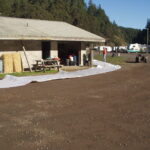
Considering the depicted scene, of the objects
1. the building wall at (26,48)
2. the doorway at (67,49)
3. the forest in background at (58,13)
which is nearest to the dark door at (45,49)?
the building wall at (26,48)

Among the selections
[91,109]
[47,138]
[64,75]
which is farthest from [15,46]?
[47,138]

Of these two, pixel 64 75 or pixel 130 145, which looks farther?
pixel 64 75

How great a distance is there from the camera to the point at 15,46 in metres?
19.1

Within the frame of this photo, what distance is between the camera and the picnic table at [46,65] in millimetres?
19391

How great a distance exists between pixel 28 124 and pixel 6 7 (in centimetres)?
6332

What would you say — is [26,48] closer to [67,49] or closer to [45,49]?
[45,49]

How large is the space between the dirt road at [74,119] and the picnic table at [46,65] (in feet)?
23.1

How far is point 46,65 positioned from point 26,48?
1704 millimetres

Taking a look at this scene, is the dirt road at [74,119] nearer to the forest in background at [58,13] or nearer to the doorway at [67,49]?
the doorway at [67,49]

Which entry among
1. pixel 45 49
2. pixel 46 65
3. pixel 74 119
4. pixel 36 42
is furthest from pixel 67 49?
pixel 74 119

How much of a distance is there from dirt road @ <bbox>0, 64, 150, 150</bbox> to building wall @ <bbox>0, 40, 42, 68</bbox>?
690 cm

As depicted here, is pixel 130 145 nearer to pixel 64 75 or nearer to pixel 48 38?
pixel 64 75

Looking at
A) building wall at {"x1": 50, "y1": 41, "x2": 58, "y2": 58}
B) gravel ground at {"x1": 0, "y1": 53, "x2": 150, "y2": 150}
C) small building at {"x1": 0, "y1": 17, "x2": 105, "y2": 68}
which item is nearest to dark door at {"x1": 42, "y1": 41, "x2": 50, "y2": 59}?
small building at {"x1": 0, "y1": 17, "x2": 105, "y2": 68}

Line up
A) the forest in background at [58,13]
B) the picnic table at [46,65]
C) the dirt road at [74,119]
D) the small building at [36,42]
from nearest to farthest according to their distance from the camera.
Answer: the dirt road at [74,119] → the small building at [36,42] → the picnic table at [46,65] → the forest in background at [58,13]
